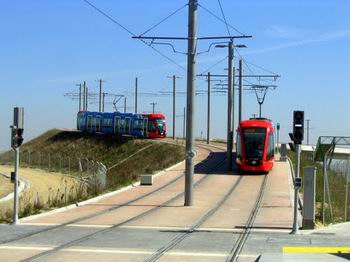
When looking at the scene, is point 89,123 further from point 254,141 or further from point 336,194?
point 336,194

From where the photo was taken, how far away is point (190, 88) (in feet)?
90.8

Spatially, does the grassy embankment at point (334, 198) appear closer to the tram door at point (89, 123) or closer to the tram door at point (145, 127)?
the tram door at point (145, 127)

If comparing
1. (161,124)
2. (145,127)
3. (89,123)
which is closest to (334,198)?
(161,124)

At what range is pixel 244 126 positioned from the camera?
41375 mm

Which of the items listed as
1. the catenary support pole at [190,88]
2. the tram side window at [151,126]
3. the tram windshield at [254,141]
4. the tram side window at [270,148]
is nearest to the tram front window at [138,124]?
the tram side window at [151,126]

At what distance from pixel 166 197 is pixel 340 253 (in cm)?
1774

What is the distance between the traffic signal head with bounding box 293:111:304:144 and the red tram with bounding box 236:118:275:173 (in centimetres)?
2104

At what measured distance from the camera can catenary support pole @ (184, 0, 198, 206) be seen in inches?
1078

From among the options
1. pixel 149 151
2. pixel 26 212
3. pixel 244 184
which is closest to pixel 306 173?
pixel 26 212

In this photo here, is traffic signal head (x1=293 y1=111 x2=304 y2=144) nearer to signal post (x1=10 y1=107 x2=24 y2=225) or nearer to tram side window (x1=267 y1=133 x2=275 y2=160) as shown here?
signal post (x1=10 y1=107 x2=24 y2=225)

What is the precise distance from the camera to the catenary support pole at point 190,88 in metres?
27.4

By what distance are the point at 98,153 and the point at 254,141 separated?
154 ft

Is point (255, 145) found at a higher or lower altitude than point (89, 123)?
lower

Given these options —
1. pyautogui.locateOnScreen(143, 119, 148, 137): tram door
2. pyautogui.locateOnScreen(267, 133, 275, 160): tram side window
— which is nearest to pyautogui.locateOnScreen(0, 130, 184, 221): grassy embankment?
pyautogui.locateOnScreen(143, 119, 148, 137): tram door
